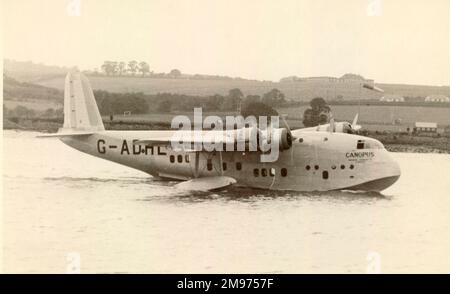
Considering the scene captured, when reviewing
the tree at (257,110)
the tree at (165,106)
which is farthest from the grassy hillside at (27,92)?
the tree at (257,110)

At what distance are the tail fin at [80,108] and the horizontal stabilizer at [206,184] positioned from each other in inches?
153

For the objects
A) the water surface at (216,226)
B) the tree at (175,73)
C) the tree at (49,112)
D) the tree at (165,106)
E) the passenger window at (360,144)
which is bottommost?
the water surface at (216,226)

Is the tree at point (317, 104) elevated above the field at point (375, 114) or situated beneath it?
elevated above

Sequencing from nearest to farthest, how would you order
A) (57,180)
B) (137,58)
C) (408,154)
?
1. (137,58)
2. (57,180)
3. (408,154)

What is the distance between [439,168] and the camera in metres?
17.5

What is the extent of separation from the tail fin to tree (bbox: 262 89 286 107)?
585 cm

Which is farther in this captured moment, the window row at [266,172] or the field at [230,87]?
the field at [230,87]

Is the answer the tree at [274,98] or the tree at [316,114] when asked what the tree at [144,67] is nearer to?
the tree at [274,98]

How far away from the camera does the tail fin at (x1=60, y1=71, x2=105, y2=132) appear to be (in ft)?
60.7

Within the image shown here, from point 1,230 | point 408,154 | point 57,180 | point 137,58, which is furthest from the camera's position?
point 408,154

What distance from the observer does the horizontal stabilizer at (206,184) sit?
56.5 ft
